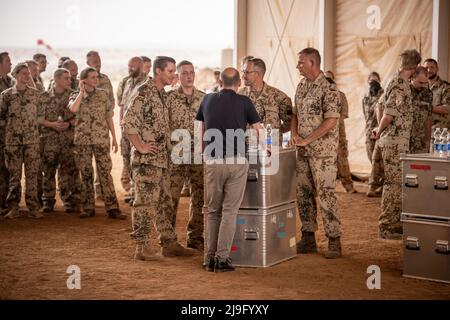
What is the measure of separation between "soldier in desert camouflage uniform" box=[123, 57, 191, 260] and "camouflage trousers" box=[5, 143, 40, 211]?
332cm

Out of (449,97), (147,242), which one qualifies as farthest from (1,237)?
(449,97)

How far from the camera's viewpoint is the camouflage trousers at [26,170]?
10.9 m

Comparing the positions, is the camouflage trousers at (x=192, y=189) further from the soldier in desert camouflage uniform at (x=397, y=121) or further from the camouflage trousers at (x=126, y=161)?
the camouflage trousers at (x=126, y=161)

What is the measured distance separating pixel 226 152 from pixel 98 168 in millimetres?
3865

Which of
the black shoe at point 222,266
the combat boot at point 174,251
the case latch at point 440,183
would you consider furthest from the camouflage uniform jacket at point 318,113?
the combat boot at point 174,251

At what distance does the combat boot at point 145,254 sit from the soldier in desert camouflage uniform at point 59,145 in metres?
3.60

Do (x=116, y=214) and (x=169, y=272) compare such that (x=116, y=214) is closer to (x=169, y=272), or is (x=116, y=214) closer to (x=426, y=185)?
(x=169, y=272)

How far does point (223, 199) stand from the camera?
7.55m

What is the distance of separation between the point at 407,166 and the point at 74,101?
5.29 m

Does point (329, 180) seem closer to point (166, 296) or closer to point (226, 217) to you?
point (226, 217)

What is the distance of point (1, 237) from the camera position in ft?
31.7
